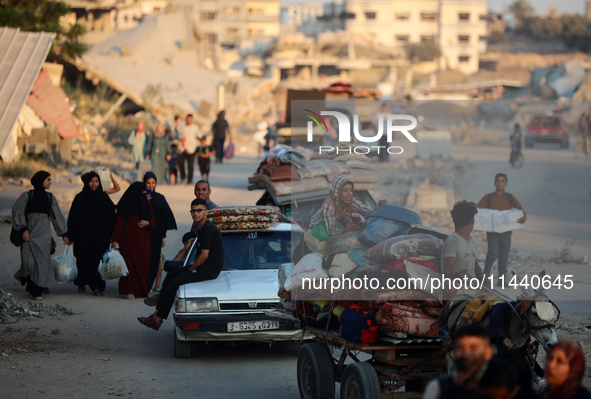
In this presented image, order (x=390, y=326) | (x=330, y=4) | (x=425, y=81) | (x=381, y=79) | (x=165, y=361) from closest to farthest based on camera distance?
(x=390, y=326) → (x=165, y=361) → (x=381, y=79) → (x=425, y=81) → (x=330, y=4)

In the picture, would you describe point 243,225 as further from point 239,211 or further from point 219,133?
point 219,133

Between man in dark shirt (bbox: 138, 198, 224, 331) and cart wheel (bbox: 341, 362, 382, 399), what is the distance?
3.20m

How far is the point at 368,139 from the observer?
9531mm

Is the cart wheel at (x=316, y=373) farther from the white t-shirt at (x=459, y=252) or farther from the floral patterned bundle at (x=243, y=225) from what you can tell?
the floral patterned bundle at (x=243, y=225)

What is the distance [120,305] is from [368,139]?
14.9ft

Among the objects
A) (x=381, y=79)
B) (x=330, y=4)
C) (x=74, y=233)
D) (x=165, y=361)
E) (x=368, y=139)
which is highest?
(x=330, y=4)

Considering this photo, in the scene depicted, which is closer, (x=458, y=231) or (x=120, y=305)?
(x=458, y=231)

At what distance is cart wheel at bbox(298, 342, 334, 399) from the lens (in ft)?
22.3

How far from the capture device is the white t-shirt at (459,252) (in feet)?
21.4

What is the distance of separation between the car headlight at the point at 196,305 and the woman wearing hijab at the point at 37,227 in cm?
347

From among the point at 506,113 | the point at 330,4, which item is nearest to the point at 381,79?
the point at 506,113

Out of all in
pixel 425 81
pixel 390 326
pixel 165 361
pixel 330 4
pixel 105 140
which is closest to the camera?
pixel 390 326

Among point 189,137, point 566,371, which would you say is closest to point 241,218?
point 566,371

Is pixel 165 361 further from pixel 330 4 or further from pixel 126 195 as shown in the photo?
pixel 330 4
